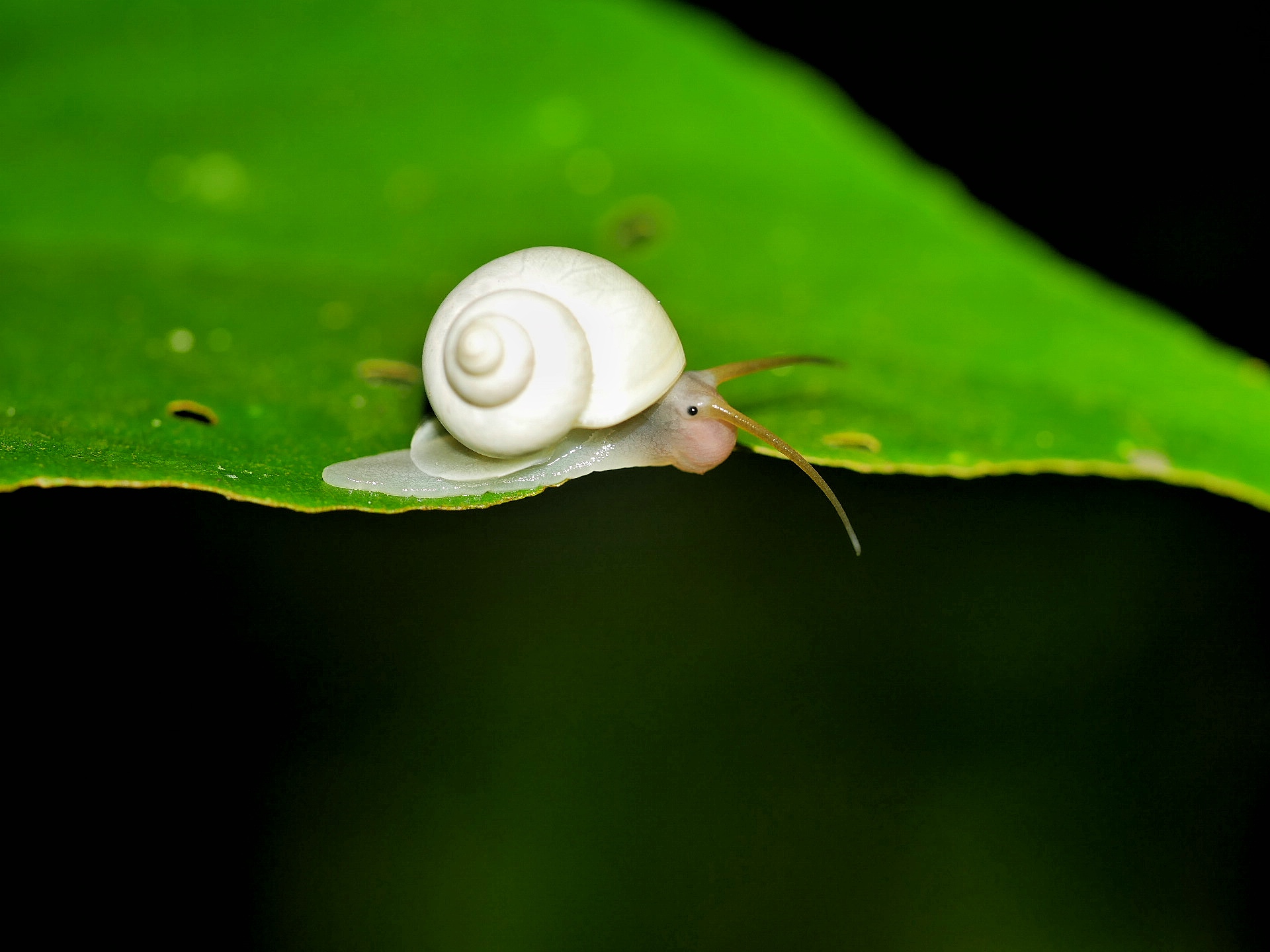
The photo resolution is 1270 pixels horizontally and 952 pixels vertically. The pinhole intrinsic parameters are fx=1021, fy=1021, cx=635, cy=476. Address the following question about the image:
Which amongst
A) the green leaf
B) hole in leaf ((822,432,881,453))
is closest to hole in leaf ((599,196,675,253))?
the green leaf

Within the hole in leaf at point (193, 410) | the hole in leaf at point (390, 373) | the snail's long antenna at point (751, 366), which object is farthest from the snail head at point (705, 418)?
the hole in leaf at point (193, 410)

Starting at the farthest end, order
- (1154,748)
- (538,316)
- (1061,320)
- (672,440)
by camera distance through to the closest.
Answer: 1. (1154,748)
2. (1061,320)
3. (672,440)
4. (538,316)

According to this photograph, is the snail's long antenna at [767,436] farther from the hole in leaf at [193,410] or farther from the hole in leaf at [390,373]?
the hole in leaf at [193,410]

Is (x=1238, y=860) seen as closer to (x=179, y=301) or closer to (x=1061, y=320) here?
(x=1061, y=320)

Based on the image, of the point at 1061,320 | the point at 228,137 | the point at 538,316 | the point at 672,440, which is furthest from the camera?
the point at 228,137

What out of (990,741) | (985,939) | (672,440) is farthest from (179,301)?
(985,939)

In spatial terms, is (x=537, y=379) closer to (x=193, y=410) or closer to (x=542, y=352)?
(x=542, y=352)

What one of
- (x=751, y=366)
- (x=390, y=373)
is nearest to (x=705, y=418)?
(x=751, y=366)
